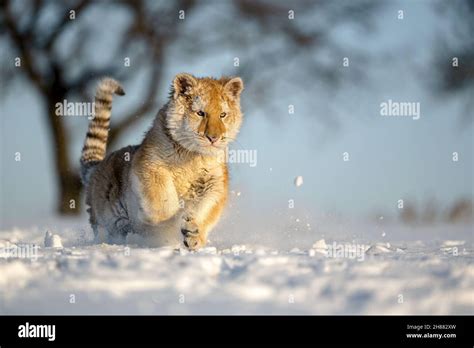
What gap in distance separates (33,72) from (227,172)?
12.7 m

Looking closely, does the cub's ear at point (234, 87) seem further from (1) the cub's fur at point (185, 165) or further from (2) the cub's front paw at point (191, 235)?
(2) the cub's front paw at point (191, 235)

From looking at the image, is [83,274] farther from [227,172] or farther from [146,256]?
[227,172]

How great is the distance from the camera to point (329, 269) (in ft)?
19.7

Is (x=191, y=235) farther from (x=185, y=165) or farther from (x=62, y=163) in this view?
(x=62, y=163)

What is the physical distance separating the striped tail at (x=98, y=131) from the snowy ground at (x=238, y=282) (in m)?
3.53

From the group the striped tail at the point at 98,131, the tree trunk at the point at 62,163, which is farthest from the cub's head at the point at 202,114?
the tree trunk at the point at 62,163

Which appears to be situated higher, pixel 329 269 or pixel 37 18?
pixel 37 18

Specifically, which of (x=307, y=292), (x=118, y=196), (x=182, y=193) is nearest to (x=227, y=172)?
(x=182, y=193)

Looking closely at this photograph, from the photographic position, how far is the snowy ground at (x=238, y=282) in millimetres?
5273

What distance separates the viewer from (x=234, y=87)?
848 centimetres

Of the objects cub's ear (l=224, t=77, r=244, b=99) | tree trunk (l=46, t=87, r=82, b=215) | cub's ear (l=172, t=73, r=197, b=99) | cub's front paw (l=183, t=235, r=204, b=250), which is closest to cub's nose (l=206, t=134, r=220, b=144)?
cub's ear (l=172, t=73, r=197, b=99)

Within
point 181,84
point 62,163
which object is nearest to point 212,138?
point 181,84

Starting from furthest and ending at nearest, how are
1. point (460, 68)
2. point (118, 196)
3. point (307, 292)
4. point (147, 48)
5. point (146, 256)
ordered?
point (147, 48), point (460, 68), point (118, 196), point (146, 256), point (307, 292)

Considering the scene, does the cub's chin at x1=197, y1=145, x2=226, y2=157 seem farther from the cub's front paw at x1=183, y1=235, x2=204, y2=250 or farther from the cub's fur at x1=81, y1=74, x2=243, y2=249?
the cub's front paw at x1=183, y1=235, x2=204, y2=250
